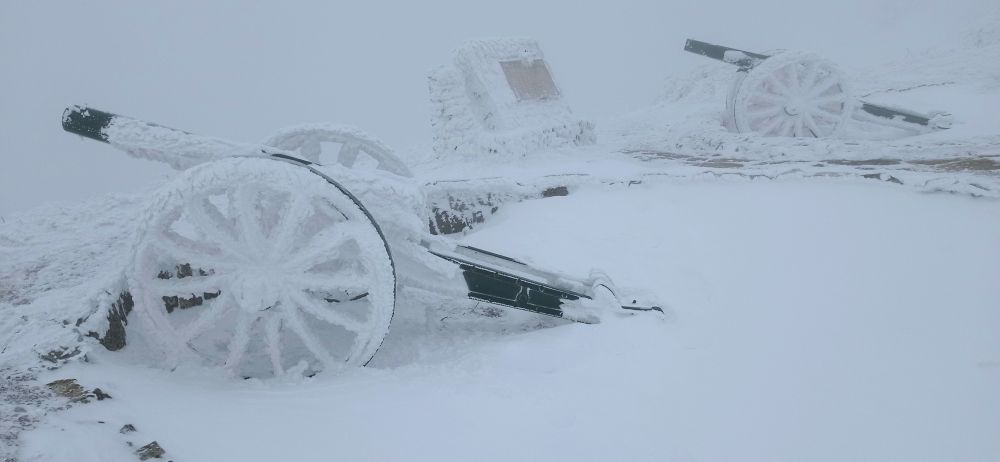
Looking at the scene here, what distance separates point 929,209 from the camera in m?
3.88

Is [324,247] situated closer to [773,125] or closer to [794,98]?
[773,125]

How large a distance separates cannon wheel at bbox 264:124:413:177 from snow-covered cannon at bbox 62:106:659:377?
1474 mm

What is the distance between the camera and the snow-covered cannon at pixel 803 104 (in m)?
8.01

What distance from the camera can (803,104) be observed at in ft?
26.8

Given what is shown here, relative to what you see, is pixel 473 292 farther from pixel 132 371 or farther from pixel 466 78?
pixel 466 78

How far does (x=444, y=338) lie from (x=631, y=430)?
147cm

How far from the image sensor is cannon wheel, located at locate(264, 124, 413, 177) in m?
4.78

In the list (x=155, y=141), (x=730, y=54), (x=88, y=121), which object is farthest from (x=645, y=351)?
(x=730, y=54)

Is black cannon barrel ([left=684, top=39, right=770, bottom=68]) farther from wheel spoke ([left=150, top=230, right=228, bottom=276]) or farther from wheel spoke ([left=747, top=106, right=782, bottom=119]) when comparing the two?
wheel spoke ([left=150, top=230, right=228, bottom=276])

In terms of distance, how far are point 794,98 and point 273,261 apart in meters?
8.07

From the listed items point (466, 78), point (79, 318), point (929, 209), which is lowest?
point (79, 318)

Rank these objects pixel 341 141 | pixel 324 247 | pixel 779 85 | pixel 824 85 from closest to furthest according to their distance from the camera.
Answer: pixel 324 247
pixel 341 141
pixel 824 85
pixel 779 85

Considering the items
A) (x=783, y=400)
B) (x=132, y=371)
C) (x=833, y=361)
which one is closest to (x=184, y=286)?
(x=132, y=371)

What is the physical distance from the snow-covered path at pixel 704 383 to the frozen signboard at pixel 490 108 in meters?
4.61
